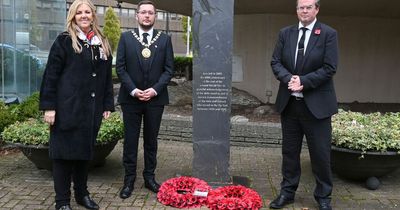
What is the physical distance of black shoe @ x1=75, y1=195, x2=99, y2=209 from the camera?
4391 mm

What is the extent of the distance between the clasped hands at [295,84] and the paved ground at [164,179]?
3.99 feet

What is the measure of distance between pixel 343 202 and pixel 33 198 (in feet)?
10.4

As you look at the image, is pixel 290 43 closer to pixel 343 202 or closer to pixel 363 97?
pixel 343 202

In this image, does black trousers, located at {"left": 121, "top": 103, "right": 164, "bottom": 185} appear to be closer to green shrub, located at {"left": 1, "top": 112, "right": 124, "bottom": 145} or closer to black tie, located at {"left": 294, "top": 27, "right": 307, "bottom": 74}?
green shrub, located at {"left": 1, "top": 112, "right": 124, "bottom": 145}

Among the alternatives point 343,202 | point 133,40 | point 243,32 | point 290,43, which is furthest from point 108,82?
point 243,32

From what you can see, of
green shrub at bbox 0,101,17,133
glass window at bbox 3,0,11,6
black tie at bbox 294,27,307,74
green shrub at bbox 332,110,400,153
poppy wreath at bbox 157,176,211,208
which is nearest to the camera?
black tie at bbox 294,27,307,74

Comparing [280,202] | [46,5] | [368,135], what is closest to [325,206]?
[280,202]

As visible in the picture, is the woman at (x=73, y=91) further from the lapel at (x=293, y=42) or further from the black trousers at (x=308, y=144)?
the black trousers at (x=308, y=144)

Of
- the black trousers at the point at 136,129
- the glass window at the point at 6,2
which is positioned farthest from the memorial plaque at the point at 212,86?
the glass window at the point at 6,2

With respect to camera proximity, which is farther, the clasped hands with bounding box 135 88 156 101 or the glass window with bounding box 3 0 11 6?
the glass window with bounding box 3 0 11 6

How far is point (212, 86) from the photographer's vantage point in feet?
15.7

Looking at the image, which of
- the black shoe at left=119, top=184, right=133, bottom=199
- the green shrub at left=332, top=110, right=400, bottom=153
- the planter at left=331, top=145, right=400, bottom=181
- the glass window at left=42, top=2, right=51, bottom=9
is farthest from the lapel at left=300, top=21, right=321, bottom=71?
the glass window at left=42, top=2, right=51, bottom=9

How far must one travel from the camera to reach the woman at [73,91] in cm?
400

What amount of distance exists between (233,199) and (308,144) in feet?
2.95
